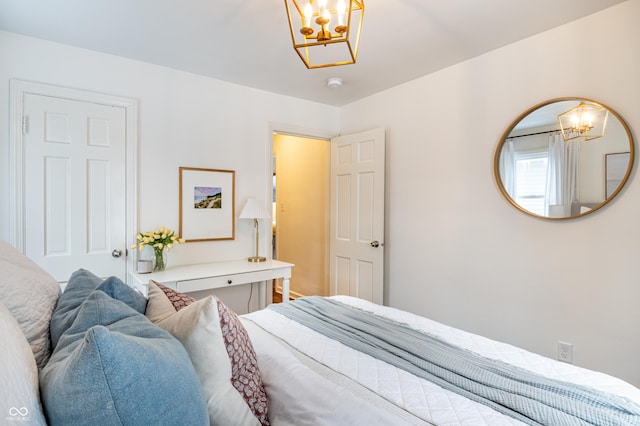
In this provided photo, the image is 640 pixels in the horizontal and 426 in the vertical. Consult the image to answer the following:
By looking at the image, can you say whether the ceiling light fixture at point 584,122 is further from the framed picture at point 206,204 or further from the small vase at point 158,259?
the small vase at point 158,259

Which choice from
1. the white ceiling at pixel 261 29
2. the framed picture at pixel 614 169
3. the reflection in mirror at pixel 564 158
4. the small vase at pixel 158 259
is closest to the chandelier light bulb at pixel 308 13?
the white ceiling at pixel 261 29

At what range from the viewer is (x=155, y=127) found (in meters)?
2.80

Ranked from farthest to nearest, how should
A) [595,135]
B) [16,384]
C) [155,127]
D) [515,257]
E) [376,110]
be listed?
[376,110]
[155,127]
[515,257]
[595,135]
[16,384]

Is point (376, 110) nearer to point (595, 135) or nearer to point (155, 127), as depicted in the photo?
point (595, 135)

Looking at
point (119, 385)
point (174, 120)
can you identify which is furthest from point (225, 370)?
point (174, 120)

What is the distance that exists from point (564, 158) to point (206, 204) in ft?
9.31

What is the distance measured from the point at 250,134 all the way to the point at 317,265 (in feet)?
6.40

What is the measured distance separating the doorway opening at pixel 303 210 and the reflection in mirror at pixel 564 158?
201cm

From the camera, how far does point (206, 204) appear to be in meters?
3.07

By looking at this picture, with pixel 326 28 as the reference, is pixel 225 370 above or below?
below

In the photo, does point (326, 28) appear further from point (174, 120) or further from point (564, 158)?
point (564, 158)

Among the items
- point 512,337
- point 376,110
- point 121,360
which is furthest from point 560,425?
point 376,110

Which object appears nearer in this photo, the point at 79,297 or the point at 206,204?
the point at 79,297

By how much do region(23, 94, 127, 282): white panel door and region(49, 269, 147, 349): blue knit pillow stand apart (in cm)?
165
